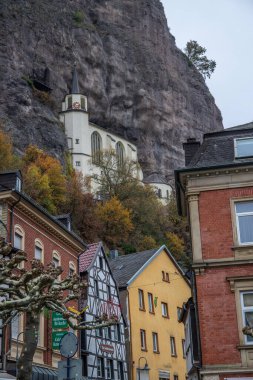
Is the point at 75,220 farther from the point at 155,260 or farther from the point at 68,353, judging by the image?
the point at 68,353

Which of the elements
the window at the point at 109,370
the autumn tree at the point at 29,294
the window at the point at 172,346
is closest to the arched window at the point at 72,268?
the window at the point at 109,370

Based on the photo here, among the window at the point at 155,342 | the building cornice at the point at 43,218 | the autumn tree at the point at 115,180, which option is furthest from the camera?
the autumn tree at the point at 115,180

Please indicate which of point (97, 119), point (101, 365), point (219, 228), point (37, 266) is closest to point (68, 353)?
point (37, 266)

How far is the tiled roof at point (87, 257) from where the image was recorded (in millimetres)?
35812

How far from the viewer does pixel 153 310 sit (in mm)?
42312

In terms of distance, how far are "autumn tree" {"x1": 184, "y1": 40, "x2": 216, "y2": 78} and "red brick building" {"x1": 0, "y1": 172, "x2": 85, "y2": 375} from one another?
124944mm

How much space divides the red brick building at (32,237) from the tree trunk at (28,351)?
344 inches

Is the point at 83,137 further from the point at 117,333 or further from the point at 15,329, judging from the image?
the point at 15,329

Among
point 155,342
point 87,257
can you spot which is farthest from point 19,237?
point 155,342

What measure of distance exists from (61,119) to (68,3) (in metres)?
24.5

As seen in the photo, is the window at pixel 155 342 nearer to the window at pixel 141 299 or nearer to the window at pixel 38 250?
the window at pixel 141 299

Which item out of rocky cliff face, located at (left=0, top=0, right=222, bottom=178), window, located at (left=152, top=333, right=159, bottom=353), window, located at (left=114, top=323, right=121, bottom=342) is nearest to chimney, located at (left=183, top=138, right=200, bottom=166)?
window, located at (left=114, top=323, right=121, bottom=342)

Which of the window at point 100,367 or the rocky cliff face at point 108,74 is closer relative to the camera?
the window at point 100,367

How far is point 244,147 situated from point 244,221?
2.69m
